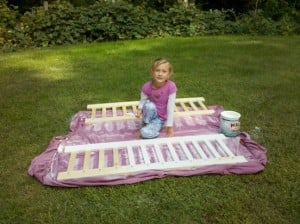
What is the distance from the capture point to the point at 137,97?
5191 millimetres

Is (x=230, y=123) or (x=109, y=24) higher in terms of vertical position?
(x=109, y=24)

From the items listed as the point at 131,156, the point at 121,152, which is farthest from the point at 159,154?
the point at 121,152

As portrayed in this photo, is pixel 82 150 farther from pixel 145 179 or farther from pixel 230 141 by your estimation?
pixel 230 141

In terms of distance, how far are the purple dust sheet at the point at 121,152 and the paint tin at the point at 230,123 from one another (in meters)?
0.06

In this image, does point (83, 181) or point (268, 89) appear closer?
point (83, 181)

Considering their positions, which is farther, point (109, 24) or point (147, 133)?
point (109, 24)

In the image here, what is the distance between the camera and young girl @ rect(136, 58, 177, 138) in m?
3.85

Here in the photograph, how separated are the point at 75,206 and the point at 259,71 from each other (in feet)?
14.2

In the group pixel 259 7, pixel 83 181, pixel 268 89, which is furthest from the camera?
pixel 259 7

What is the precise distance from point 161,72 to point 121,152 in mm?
895

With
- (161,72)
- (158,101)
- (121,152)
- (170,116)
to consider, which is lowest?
(121,152)

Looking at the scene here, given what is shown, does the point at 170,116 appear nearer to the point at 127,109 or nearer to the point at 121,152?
the point at 121,152

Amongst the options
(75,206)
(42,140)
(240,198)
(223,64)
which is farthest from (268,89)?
(75,206)

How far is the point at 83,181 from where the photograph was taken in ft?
10.3
